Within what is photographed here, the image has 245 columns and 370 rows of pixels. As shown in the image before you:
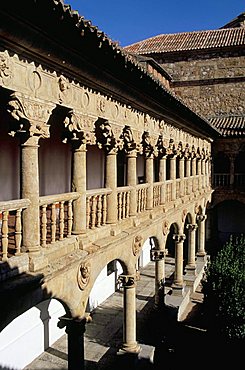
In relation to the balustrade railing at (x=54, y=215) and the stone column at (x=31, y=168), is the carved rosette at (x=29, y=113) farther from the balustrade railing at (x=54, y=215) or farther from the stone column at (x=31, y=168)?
the balustrade railing at (x=54, y=215)

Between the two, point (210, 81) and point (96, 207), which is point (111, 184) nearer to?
point (96, 207)

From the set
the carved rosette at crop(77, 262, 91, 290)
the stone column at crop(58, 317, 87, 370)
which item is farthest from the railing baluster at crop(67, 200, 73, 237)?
the stone column at crop(58, 317, 87, 370)

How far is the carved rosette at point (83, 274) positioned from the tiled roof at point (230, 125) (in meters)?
17.6

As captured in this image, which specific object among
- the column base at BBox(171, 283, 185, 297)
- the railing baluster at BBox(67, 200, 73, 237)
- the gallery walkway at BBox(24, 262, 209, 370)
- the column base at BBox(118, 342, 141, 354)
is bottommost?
the gallery walkway at BBox(24, 262, 209, 370)

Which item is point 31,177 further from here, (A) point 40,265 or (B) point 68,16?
(B) point 68,16

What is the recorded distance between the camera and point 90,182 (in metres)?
11.9

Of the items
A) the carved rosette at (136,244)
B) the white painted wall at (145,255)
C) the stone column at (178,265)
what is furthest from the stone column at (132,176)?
the white painted wall at (145,255)

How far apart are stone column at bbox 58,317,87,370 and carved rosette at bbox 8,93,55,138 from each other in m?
3.25

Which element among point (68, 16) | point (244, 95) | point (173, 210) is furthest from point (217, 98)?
point (68, 16)

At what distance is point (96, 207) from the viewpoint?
8.23 m

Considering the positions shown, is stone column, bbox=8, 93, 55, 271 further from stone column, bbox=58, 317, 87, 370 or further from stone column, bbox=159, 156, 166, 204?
stone column, bbox=159, 156, 166, 204

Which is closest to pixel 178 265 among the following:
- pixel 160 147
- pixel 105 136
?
pixel 160 147

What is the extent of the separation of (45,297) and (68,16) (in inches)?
149

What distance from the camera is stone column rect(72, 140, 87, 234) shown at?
7.14 m
